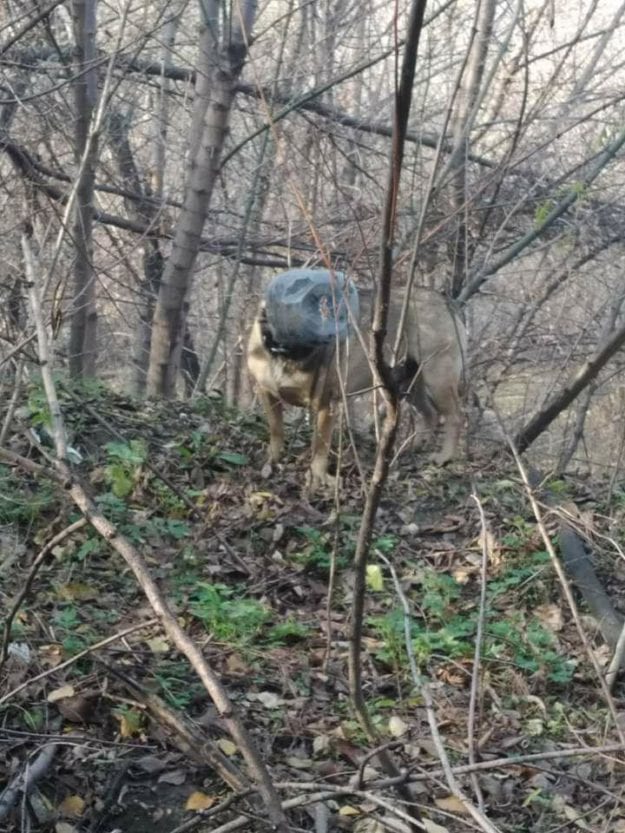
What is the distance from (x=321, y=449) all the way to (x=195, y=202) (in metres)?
3.75

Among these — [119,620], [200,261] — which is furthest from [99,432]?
[200,261]

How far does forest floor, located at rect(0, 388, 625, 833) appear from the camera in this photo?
4.42m

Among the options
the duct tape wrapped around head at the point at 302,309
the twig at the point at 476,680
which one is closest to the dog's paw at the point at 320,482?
the duct tape wrapped around head at the point at 302,309

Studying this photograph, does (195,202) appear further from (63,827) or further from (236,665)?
(63,827)

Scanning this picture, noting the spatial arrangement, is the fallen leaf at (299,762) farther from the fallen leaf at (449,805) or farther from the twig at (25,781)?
the twig at (25,781)

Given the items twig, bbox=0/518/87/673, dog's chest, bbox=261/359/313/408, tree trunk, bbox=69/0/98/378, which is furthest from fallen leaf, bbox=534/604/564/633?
tree trunk, bbox=69/0/98/378

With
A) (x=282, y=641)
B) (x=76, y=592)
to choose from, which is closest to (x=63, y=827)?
(x=76, y=592)

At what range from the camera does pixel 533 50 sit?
10.6 meters

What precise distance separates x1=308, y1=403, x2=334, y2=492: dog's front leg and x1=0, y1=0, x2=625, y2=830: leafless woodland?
55.8 inches

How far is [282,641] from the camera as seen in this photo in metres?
5.94

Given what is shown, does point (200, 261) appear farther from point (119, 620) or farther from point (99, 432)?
point (119, 620)

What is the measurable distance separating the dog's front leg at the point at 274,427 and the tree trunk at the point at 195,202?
290cm

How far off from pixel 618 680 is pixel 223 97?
269 inches

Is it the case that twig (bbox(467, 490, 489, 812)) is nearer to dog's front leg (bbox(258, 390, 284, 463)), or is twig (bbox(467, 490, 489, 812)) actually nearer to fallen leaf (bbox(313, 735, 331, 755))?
fallen leaf (bbox(313, 735, 331, 755))
